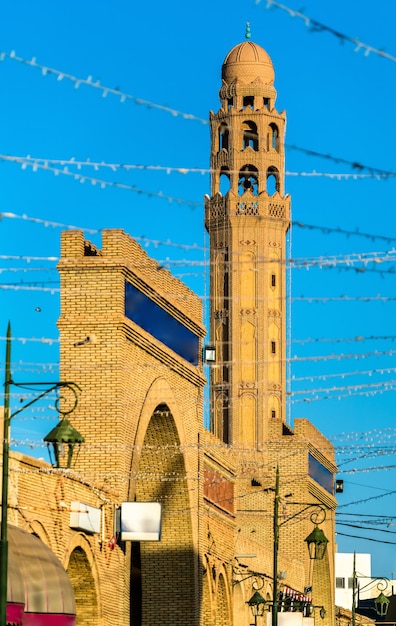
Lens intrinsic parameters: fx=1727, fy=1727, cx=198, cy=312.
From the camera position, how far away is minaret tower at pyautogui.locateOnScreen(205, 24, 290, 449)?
98250 millimetres

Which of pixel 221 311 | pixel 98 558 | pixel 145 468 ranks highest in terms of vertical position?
pixel 221 311

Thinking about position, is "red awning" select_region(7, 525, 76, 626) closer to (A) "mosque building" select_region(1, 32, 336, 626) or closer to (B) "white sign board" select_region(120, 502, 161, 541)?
(A) "mosque building" select_region(1, 32, 336, 626)

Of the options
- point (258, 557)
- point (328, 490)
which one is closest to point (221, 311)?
point (328, 490)

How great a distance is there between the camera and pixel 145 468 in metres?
45.8

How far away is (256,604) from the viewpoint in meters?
57.9

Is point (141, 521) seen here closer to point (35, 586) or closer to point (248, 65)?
point (35, 586)

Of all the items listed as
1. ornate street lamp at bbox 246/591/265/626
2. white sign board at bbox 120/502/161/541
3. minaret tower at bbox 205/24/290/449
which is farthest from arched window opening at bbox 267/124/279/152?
white sign board at bbox 120/502/161/541

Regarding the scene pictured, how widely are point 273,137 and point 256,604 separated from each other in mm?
49493

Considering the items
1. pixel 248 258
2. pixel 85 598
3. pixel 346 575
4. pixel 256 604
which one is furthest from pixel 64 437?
pixel 346 575

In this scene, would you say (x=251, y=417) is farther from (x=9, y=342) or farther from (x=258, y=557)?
(x=9, y=342)

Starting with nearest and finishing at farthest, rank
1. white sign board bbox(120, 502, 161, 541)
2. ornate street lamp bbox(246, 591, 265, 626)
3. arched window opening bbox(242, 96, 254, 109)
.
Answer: white sign board bbox(120, 502, 161, 541) < ornate street lamp bbox(246, 591, 265, 626) < arched window opening bbox(242, 96, 254, 109)

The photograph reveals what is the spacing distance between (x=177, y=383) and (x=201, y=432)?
305 centimetres

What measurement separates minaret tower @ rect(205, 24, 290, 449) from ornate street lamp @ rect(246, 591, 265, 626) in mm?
33040

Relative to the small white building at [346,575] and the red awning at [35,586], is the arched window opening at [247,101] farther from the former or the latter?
the red awning at [35,586]
